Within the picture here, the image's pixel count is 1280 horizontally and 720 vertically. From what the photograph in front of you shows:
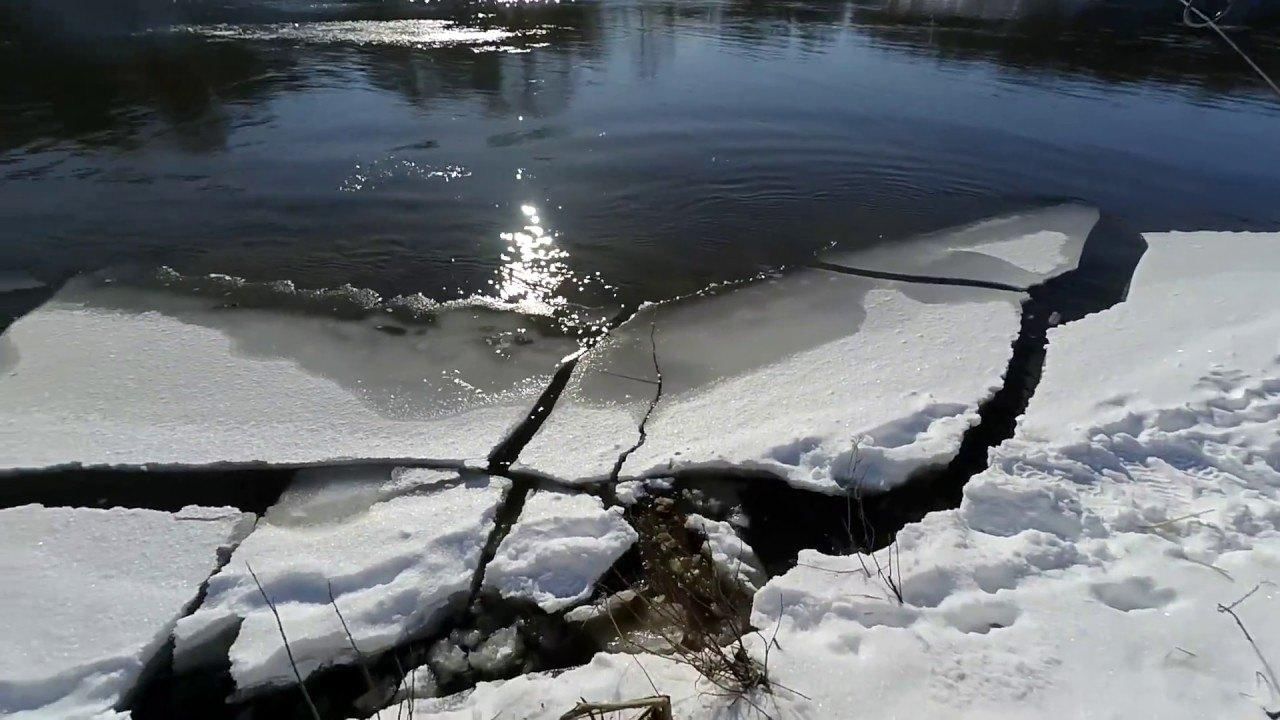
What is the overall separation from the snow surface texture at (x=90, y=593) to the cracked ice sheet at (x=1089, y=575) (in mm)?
1935

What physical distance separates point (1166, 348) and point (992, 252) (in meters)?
1.47

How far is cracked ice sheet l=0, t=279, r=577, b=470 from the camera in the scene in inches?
120

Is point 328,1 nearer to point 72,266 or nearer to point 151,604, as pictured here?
point 72,266

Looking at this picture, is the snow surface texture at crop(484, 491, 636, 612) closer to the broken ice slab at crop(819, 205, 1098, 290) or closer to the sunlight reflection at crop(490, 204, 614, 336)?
the sunlight reflection at crop(490, 204, 614, 336)

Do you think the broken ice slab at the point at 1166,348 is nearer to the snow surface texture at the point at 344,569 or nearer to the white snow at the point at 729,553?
the white snow at the point at 729,553

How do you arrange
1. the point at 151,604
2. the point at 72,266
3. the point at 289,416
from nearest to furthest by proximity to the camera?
the point at 151,604, the point at 289,416, the point at 72,266

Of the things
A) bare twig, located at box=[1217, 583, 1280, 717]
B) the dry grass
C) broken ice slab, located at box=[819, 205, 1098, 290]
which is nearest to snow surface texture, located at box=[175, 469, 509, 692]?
the dry grass

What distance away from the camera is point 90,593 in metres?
2.41

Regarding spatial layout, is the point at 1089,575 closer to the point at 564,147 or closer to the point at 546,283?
the point at 546,283

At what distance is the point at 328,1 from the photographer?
1434cm

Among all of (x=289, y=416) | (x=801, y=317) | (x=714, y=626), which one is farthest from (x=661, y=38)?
(x=714, y=626)

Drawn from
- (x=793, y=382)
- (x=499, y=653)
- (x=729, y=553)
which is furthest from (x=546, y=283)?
(x=499, y=653)

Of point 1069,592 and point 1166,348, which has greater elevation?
point 1166,348

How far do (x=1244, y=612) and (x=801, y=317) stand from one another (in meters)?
2.36
